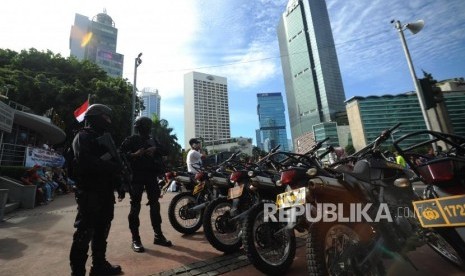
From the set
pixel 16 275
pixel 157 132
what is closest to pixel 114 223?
pixel 16 275

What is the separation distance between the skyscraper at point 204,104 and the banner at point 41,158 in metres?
53.9

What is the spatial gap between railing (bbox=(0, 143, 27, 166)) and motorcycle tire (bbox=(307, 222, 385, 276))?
49.5 feet

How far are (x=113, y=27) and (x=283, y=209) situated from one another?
417 feet

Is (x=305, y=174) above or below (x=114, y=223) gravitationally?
above

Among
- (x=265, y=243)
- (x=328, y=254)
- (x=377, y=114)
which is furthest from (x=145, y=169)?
(x=377, y=114)

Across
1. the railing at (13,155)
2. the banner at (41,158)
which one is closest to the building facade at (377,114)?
the banner at (41,158)

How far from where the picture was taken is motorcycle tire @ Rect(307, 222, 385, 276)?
85.3 inches

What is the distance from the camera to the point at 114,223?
610cm

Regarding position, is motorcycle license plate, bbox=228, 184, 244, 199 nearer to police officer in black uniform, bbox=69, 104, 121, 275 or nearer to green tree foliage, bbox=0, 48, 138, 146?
police officer in black uniform, bbox=69, 104, 121, 275

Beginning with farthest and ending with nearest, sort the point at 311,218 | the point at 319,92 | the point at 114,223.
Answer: the point at 319,92 < the point at 114,223 < the point at 311,218

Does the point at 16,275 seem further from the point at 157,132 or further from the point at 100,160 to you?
the point at 157,132

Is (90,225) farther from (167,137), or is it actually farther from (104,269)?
(167,137)

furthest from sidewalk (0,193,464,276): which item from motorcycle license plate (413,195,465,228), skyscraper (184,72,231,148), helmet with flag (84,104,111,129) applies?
skyscraper (184,72,231,148)

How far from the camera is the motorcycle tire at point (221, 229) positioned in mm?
3740
